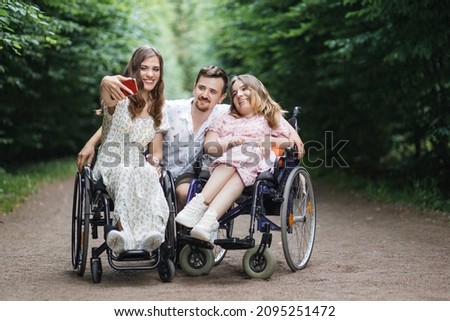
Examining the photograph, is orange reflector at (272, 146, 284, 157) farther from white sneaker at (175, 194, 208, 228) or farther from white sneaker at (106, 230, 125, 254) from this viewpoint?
white sneaker at (106, 230, 125, 254)

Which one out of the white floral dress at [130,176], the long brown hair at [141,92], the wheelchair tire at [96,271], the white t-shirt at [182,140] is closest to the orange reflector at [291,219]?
the white floral dress at [130,176]

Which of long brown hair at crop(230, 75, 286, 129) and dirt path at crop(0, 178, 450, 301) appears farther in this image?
long brown hair at crop(230, 75, 286, 129)

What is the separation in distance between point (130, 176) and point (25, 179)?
7137 mm

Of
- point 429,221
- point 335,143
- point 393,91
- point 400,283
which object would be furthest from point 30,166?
point 400,283

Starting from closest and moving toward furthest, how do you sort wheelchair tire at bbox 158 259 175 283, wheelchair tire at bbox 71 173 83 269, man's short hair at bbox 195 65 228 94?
1. wheelchair tire at bbox 158 259 175 283
2. wheelchair tire at bbox 71 173 83 269
3. man's short hair at bbox 195 65 228 94

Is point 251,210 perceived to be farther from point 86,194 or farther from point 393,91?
point 393,91

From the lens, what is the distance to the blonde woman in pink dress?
461 centimetres

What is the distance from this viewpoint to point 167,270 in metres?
4.53

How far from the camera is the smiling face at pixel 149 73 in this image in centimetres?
491

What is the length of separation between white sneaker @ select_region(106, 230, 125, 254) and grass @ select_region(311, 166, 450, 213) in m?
4.66

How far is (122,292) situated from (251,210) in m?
0.99

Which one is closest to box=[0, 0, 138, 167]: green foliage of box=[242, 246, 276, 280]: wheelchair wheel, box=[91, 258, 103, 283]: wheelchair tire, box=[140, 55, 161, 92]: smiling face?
box=[140, 55, 161, 92]: smiling face

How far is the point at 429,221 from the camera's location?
7434 mm

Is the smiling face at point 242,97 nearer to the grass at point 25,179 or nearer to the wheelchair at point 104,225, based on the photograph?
the wheelchair at point 104,225
